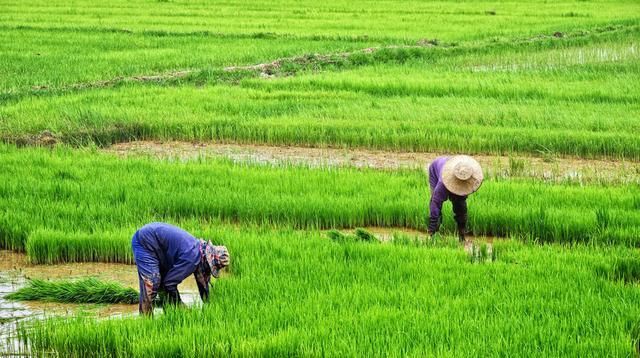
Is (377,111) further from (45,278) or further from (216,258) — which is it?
(216,258)

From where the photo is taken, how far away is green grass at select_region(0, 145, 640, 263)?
724 centimetres

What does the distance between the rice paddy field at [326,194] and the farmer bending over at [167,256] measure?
19cm

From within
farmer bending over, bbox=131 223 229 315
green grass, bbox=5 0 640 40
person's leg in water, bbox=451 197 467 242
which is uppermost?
green grass, bbox=5 0 640 40

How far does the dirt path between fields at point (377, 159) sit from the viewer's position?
970cm

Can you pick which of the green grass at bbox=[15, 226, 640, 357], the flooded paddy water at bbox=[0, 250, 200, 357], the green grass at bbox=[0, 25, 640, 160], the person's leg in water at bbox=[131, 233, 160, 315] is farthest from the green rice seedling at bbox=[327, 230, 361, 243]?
the green grass at bbox=[0, 25, 640, 160]

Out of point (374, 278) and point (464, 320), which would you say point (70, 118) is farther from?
point (464, 320)

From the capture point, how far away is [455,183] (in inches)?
256

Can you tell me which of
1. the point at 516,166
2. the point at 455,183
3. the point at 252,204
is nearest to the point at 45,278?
the point at 252,204

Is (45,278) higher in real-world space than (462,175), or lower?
lower

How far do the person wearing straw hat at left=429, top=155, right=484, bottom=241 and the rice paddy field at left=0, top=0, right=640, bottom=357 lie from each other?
23 centimetres

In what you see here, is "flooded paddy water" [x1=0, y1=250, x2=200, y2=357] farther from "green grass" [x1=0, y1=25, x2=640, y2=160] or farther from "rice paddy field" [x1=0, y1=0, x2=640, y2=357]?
"green grass" [x1=0, y1=25, x2=640, y2=160]

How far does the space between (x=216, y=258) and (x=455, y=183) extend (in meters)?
1.96

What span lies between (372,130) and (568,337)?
21.5 ft

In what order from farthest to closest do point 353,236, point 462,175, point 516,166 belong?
point 516,166 < point 353,236 < point 462,175
